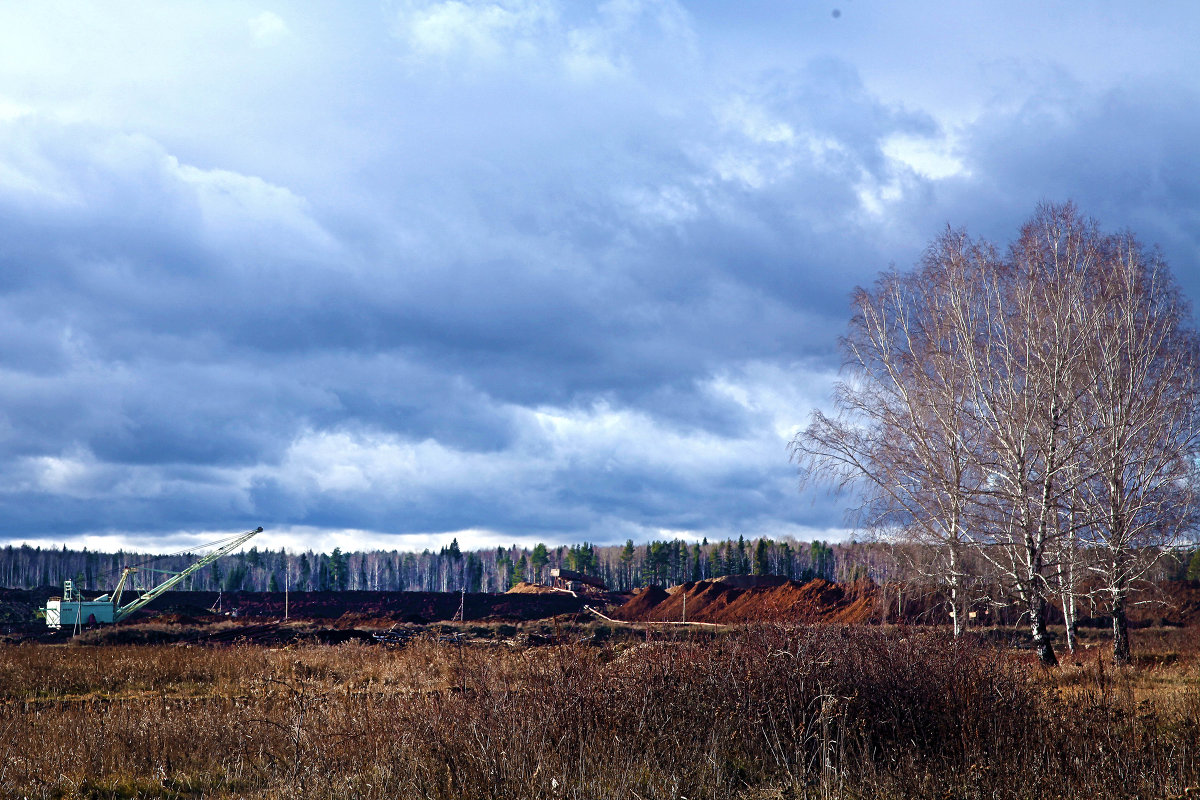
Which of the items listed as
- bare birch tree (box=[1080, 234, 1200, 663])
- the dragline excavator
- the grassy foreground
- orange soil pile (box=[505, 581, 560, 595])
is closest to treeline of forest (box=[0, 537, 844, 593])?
orange soil pile (box=[505, 581, 560, 595])

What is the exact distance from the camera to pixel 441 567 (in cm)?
13638

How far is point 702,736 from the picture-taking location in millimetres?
8570

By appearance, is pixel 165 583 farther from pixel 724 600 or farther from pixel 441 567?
pixel 441 567

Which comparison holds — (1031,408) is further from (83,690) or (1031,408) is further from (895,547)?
(83,690)

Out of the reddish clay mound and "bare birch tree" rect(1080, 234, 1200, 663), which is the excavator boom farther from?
"bare birch tree" rect(1080, 234, 1200, 663)

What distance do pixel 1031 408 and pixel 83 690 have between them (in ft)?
69.3

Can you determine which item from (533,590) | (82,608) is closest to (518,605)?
(533,590)

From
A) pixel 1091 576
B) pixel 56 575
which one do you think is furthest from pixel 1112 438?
pixel 56 575

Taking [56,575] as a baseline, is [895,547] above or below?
above

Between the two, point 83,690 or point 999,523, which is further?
point 999,523

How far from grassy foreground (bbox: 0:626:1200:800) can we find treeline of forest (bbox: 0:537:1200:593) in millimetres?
87982

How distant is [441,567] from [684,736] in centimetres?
13264

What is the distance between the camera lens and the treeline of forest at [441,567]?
112500 millimetres

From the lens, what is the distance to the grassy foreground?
23.3 ft
